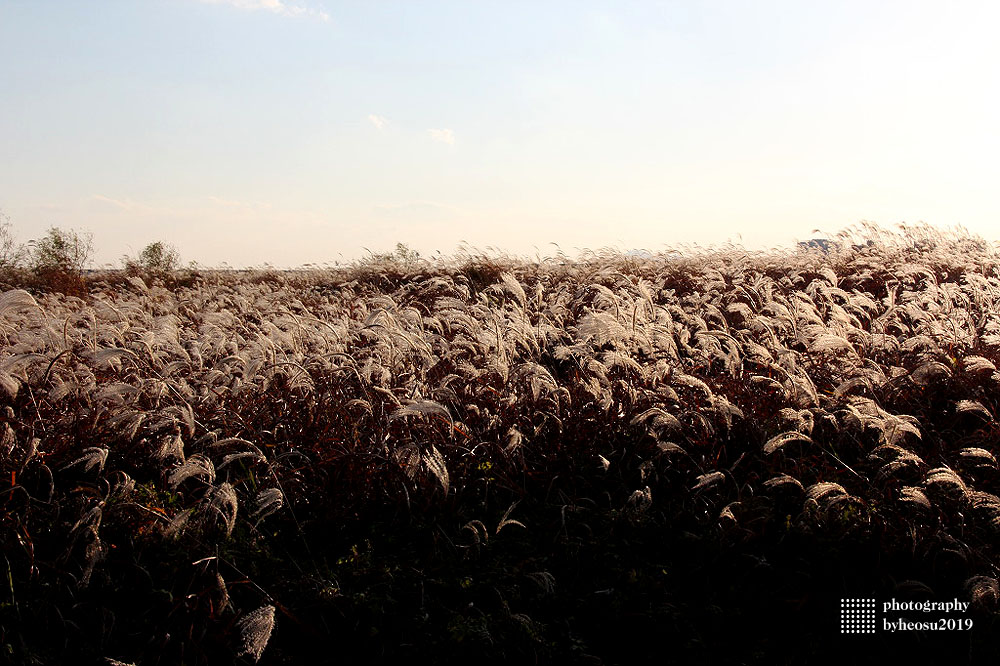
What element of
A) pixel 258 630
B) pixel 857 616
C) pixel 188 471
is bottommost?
pixel 857 616

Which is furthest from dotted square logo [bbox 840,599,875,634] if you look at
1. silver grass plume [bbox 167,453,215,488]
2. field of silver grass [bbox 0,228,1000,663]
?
silver grass plume [bbox 167,453,215,488]

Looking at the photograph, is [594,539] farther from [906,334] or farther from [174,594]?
[906,334]

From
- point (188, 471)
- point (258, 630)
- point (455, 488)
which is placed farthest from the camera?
point (455, 488)

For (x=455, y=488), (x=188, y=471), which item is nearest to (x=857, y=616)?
(x=455, y=488)

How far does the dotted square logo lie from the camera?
331cm

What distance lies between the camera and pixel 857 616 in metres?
3.38

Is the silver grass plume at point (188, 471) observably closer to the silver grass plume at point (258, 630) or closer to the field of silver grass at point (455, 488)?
the field of silver grass at point (455, 488)

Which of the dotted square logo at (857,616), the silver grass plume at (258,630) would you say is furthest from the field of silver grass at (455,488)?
the dotted square logo at (857,616)

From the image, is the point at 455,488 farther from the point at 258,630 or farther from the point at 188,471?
the point at 258,630

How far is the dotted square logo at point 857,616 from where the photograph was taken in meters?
3.31

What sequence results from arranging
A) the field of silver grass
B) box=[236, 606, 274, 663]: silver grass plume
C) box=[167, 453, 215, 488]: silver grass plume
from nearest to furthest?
box=[236, 606, 274, 663]: silver grass plume → box=[167, 453, 215, 488]: silver grass plume → the field of silver grass

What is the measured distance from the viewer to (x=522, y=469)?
14.5 feet

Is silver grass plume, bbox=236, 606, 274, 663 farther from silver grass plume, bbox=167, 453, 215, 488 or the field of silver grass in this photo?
silver grass plume, bbox=167, 453, 215, 488

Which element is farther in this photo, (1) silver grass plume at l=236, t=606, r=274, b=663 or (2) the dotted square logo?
(2) the dotted square logo
